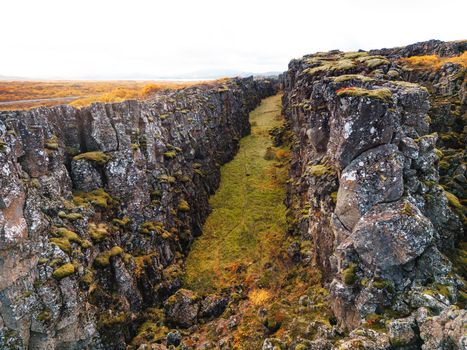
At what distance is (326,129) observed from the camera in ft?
105

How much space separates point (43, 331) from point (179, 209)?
74.3 feet

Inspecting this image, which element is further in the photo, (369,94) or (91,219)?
(91,219)

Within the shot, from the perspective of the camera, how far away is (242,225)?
4712 cm

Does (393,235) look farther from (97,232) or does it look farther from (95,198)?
(95,198)

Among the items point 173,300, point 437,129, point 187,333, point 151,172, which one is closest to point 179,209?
point 151,172

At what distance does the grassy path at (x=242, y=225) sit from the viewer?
3853 centimetres

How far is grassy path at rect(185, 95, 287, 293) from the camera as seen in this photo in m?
38.5

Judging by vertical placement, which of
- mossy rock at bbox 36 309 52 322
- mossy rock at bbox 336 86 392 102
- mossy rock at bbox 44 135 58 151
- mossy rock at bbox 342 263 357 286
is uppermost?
mossy rock at bbox 336 86 392 102

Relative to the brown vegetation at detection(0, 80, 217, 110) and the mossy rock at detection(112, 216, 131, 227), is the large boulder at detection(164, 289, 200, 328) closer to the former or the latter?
the mossy rock at detection(112, 216, 131, 227)

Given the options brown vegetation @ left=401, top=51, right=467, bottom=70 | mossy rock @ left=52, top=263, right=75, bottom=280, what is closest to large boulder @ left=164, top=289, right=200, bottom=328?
mossy rock @ left=52, top=263, right=75, bottom=280

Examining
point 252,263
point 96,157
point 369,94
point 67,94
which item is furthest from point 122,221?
point 67,94

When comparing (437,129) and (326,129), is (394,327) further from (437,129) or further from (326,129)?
(437,129)

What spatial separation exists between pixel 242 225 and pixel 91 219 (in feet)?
74.6

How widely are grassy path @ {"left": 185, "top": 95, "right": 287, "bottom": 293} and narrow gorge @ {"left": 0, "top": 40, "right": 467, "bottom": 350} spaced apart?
0.28 metres
